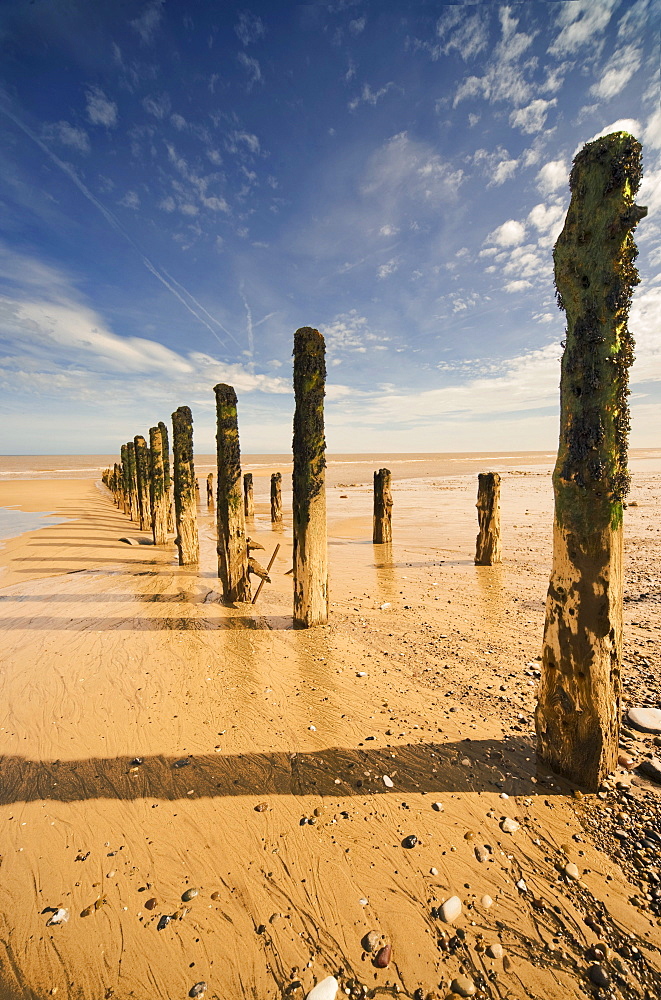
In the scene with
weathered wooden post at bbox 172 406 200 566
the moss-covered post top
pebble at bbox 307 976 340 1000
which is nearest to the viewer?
pebble at bbox 307 976 340 1000

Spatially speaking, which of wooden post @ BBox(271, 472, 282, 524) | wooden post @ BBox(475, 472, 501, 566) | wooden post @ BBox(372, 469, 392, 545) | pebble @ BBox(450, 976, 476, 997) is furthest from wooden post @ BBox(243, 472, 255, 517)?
pebble @ BBox(450, 976, 476, 997)

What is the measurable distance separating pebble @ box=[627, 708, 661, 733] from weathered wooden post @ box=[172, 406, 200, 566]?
32.5 ft

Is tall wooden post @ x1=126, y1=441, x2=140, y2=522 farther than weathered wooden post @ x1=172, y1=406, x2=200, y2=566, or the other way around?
tall wooden post @ x1=126, y1=441, x2=140, y2=522

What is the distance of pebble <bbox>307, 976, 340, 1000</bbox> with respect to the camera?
2046 millimetres

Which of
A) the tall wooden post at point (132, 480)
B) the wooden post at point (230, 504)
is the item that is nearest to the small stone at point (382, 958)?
the wooden post at point (230, 504)

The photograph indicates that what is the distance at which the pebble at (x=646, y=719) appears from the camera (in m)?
3.97

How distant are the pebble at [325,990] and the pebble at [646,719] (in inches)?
144

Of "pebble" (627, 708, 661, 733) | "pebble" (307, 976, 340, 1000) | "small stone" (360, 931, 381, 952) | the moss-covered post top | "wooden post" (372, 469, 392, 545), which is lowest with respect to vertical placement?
"small stone" (360, 931, 381, 952)

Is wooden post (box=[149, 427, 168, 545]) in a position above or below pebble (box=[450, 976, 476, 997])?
above

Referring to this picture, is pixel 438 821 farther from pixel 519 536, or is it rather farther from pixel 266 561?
pixel 519 536

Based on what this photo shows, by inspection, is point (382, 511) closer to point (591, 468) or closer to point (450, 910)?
point (591, 468)

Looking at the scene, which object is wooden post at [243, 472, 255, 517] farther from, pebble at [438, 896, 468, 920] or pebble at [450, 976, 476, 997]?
pebble at [450, 976, 476, 997]

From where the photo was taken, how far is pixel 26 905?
2.57m

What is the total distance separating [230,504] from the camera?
7992mm
